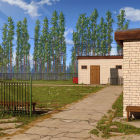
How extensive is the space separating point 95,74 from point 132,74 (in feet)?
62.1

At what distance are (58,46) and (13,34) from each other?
15.4 m

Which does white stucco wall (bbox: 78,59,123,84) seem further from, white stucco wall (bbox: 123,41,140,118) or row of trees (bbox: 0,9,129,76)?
row of trees (bbox: 0,9,129,76)

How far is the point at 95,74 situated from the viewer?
2562 cm

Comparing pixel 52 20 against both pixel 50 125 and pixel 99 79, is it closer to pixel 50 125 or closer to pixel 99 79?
pixel 99 79

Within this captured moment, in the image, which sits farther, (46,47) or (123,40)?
(46,47)

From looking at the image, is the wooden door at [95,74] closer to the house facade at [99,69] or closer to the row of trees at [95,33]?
the house facade at [99,69]

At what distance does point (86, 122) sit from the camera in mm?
6027

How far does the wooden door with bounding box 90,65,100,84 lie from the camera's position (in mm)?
25578

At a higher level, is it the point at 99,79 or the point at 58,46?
the point at 58,46

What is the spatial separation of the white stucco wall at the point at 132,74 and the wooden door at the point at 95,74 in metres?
18.8

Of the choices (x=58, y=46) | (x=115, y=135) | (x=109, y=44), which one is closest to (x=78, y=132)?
(x=115, y=135)

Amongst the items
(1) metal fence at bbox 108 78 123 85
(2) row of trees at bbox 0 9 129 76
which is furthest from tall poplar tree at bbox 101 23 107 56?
(1) metal fence at bbox 108 78 123 85

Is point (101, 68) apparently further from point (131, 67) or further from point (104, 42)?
point (104, 42)

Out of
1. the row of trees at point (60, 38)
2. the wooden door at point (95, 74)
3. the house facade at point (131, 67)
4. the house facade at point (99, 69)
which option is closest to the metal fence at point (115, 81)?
the house facade at point (99, 69)
